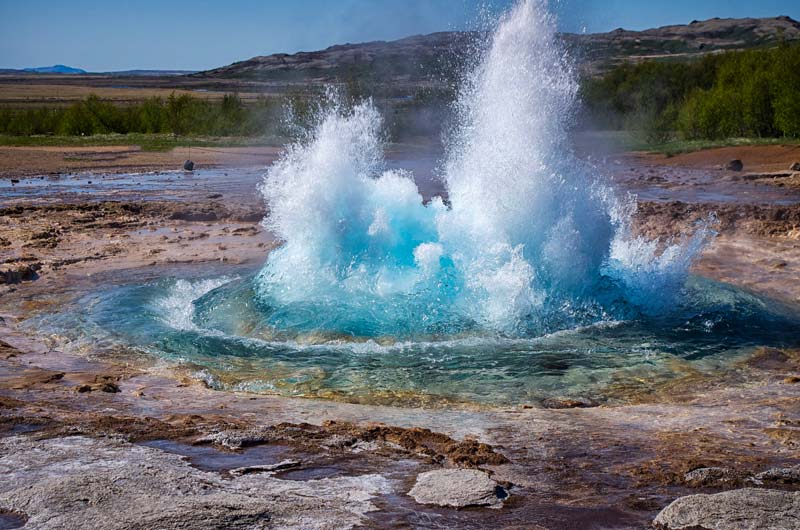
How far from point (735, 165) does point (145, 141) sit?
2034 centimetres

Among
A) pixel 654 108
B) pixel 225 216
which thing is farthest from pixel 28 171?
pixel 654 108

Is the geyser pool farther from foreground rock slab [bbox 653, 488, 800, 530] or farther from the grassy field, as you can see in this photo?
the grassy field

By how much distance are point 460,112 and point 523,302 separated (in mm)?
2442

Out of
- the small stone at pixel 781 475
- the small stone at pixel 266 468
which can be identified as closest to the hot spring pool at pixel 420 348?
the small stone at pixel 266 468

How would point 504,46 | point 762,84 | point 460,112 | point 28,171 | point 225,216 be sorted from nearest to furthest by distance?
point 504,46 → point 460,112 → point 225,216 → point 28,171 → point 762,84

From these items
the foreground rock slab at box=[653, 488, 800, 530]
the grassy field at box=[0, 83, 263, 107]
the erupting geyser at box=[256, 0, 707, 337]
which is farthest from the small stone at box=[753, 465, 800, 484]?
the grassy field at box=[0, 83, 263, 107]

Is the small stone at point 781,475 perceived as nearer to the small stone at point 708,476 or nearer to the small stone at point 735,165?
the small stone at point 708,476

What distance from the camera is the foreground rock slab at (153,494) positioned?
3.13 metres

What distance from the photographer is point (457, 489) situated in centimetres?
354

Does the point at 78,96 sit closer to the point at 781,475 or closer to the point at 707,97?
the point at 707,97

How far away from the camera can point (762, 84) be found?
2697 cm

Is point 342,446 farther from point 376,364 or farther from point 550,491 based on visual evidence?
point 376,364

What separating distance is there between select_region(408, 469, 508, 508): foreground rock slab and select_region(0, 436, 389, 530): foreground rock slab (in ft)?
0.60

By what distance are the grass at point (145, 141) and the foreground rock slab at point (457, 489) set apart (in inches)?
1042
